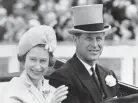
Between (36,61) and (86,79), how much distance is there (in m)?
0.62

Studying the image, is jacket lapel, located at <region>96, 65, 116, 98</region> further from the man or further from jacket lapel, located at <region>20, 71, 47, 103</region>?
jacket lapel, located at <region>20, 71, 47, 103</region>

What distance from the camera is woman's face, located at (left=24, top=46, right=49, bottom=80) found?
287 centimetres

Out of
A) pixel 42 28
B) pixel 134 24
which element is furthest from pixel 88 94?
pixel 134 24

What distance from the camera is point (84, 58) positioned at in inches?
134

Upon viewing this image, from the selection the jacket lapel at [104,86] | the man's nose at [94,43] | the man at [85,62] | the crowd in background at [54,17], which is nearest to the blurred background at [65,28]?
the crowd in background at [54,17]

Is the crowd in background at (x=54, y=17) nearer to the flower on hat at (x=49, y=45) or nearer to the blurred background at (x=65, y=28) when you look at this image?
the blurred background at (x=65, y=28)

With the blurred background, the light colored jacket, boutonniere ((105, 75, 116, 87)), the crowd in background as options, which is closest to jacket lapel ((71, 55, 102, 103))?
boutonniere ((105, 75, 116, 87))

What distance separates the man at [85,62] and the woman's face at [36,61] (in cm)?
42

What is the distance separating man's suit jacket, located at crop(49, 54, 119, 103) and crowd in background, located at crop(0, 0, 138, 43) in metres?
4.50

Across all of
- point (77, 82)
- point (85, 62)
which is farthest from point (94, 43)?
point (77, 82)

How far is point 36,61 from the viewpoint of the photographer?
2.89 meters

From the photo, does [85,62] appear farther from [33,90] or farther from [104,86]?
[33,90]

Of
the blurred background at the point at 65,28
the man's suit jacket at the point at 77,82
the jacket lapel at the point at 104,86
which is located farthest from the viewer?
the blurred background at the point at 65,28

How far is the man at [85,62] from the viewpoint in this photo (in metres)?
3.32
